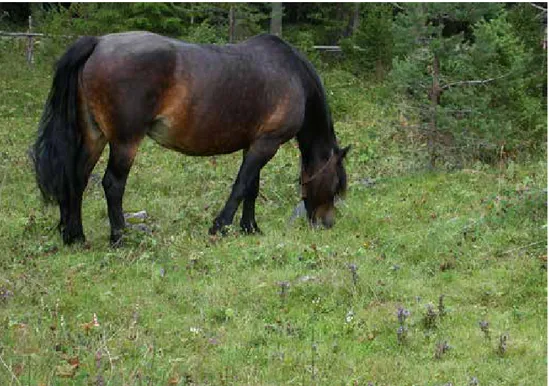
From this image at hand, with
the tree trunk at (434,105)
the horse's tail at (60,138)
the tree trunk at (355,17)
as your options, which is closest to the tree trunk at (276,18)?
the tree trunk at (355,17)

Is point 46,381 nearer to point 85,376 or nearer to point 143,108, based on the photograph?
point 85,376

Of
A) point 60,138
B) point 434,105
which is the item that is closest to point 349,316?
point 60,138

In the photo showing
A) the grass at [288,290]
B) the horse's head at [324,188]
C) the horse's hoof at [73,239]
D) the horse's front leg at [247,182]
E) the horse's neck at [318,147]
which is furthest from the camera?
the horse's neck at [318,147]

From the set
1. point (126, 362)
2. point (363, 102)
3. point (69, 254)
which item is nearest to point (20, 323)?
point (126, 362)

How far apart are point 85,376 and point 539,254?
4.88 m

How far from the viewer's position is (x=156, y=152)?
46.4ft

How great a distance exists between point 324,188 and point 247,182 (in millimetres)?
1033

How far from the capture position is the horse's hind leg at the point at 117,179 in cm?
820

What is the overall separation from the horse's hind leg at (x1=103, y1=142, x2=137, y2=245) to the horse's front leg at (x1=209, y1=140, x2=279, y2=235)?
1117 millimetres

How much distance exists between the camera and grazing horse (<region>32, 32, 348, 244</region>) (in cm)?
804

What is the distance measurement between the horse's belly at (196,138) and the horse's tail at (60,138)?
904 millimetres

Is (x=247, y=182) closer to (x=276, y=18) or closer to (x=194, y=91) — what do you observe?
(x=194, y=91)

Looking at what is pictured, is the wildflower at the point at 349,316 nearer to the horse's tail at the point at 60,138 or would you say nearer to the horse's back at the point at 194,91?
the horse's back at the point at 194,91

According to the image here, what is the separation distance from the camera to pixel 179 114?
27.7 ft
